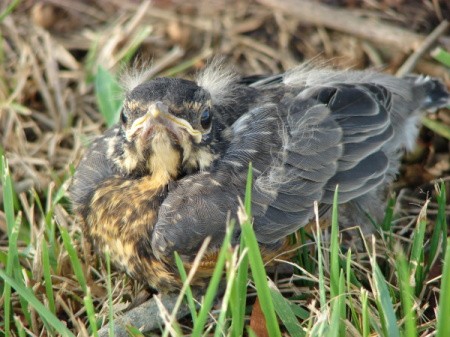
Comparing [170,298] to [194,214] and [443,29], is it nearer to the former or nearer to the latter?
[194,214]

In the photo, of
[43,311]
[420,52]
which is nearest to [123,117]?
[43,311]

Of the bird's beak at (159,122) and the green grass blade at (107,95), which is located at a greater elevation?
the bird's beak at (159,122)

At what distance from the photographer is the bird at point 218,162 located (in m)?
2.44

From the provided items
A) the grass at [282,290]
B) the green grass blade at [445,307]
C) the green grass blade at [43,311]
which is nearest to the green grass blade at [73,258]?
the grass at [282,290]

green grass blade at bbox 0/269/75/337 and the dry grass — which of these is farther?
the dry grass

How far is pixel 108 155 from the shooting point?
275cm

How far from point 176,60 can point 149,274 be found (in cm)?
184

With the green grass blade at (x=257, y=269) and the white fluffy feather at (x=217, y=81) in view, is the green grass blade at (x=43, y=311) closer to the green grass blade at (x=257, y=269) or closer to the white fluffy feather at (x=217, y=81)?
the green grass blade at (x=257, y=269)

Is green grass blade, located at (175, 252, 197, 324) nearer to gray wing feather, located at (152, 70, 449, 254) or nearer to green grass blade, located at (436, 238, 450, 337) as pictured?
gray wing feather, located at (152, 70, 449, 254)

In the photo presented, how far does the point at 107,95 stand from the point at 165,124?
4.35 feet

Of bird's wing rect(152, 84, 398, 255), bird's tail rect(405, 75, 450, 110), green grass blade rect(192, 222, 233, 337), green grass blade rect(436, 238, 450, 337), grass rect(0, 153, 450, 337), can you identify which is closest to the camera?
green grass blade rect(436, 238, 450, 337)

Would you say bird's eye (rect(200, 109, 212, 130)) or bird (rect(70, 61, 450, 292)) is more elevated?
bird's eye (rect(200, 109, 212, 130))

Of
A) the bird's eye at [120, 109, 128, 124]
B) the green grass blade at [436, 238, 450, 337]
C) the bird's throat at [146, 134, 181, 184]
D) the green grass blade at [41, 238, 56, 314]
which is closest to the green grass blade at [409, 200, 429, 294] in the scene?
the green grass blade at [436, 238, 450, 337]

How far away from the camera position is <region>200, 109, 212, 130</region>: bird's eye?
99.2 inches
